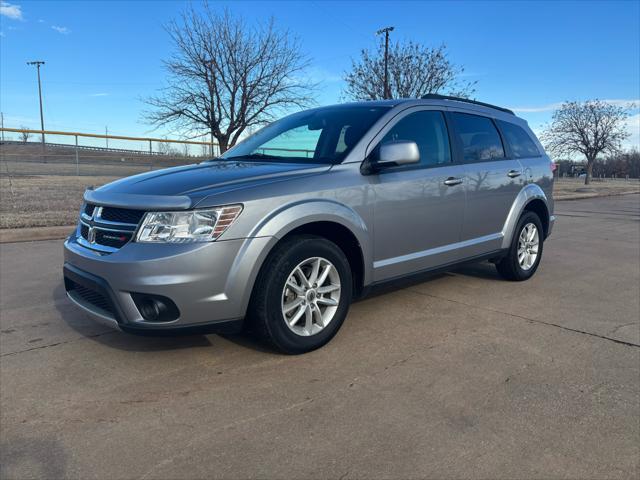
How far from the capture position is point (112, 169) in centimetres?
2188

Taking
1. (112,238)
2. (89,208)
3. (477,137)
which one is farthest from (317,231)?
(477,137)

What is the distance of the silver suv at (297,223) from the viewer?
9.48 feet

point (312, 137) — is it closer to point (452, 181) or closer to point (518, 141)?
point (452, 181)

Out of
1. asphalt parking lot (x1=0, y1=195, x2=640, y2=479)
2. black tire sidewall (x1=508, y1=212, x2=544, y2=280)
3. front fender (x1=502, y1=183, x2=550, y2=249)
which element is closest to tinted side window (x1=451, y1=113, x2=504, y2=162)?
front fender (x1=502, y1=183, x2=550, y2=249)

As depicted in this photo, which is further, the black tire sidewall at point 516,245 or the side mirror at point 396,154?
the black tire sidewall at point 516,245

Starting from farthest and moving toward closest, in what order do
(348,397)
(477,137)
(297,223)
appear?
(477,137) < (297,223) < (348,397)

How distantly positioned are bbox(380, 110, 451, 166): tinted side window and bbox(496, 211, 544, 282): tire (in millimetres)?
1452

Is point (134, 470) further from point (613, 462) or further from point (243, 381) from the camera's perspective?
point (613, 462)

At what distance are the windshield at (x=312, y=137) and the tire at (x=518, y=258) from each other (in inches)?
88.2

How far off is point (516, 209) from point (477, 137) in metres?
0.91

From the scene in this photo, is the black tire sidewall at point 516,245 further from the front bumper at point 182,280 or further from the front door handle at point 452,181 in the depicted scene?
the front bumper at point 182,280

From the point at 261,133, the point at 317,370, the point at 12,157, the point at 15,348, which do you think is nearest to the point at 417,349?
the point at 317,370

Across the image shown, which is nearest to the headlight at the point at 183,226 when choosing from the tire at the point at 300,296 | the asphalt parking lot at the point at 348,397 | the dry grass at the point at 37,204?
the tire at the point at 300,296

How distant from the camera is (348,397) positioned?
2.79m
